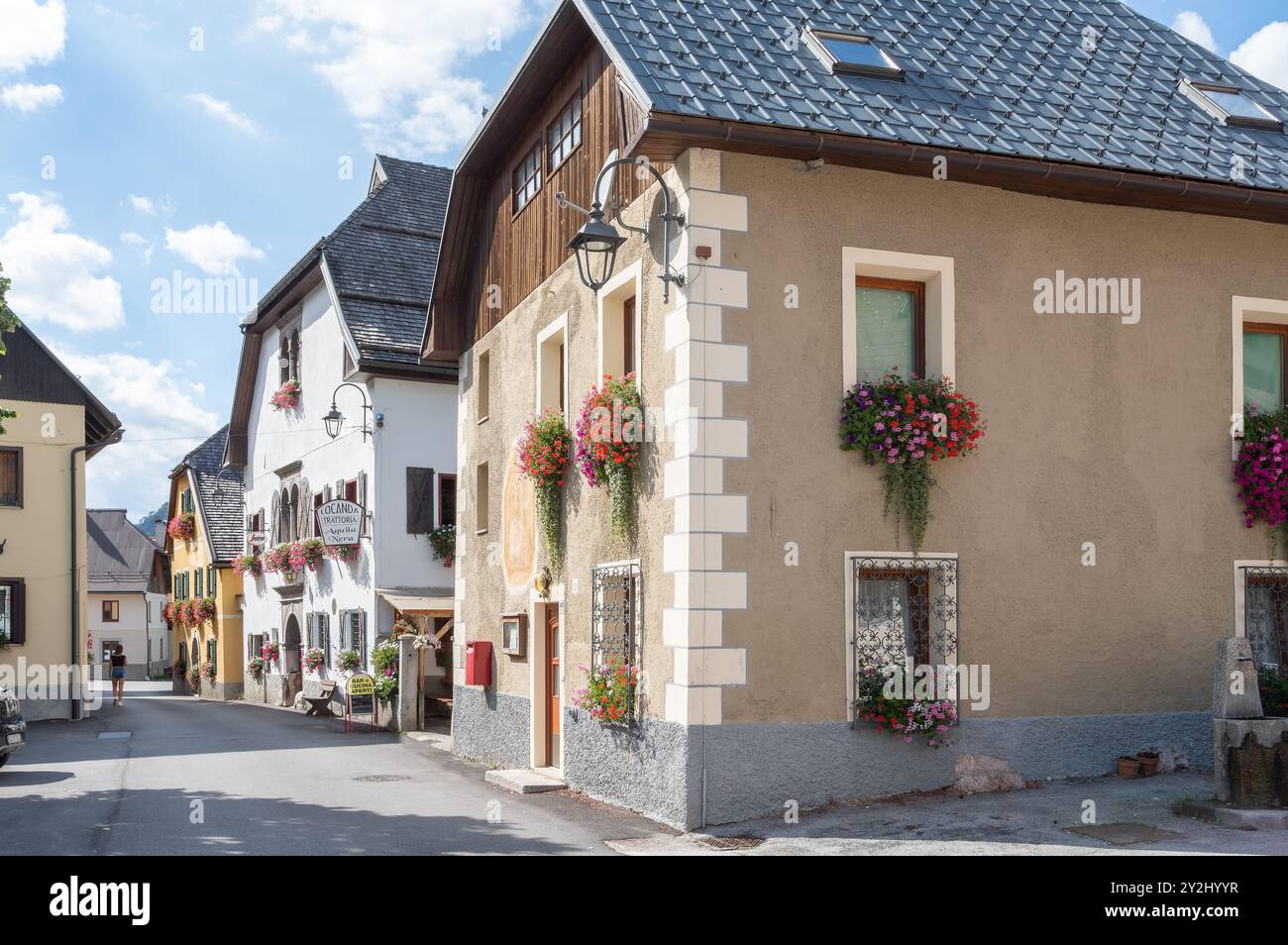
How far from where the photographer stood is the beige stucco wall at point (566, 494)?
11695 mm

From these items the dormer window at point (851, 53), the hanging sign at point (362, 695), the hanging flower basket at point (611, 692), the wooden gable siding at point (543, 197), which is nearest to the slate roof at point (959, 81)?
the dormer window at point (851, 53)

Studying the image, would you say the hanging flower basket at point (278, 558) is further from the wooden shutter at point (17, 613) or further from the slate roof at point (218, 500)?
the slate roof at point (218, 500)

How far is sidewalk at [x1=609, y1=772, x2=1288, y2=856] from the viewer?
9.06m

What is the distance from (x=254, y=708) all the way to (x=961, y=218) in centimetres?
2388

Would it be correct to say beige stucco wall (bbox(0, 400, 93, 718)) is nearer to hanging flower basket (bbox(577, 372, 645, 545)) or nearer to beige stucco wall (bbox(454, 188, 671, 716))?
beige stucco wall (bbox(454, 188, 671, 716))

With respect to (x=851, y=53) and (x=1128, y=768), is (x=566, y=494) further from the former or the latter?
(x=1128, y=768)

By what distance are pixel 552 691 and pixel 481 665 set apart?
1.84 m

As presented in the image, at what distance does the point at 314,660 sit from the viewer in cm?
2802

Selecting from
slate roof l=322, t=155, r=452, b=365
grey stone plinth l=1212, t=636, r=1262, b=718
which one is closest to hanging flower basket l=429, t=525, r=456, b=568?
slate roof l=322, t=155, r=452, b=365

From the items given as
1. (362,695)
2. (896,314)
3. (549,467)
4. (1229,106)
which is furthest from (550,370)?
(362,695)

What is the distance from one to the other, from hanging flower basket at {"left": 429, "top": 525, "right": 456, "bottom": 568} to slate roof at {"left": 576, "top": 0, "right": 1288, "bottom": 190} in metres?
13.7

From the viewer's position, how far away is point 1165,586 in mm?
12258

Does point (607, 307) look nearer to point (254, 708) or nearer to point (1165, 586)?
point (1165, 586)
